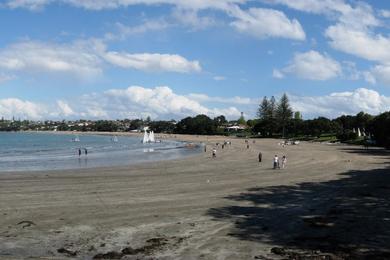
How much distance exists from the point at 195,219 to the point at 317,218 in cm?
475

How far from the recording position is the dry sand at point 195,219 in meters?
15.0

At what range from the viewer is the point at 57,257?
46.7ft

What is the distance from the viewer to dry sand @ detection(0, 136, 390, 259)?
14969 mm

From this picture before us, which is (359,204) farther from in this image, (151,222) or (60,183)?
(60,183)

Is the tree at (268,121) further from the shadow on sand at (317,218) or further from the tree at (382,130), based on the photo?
the shadow on sand at (317,218)

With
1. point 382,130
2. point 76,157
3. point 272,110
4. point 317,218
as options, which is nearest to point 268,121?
point 272,110

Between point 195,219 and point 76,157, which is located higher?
point 195,219

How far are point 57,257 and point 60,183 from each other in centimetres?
2153

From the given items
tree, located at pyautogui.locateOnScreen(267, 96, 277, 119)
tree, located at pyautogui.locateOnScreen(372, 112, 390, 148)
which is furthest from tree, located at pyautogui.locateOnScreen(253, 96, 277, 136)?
tree, located at pyautogui.locateOnScreen(372, 112, 390, 148)

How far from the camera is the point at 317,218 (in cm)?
2011

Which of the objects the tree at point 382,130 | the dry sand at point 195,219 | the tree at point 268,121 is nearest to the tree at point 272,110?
the tree at point 268,121

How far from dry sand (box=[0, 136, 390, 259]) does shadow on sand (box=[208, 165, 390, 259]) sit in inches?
1.3

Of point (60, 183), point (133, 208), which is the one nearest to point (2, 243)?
point (133, 208)

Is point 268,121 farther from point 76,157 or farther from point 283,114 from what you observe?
point 76,157
